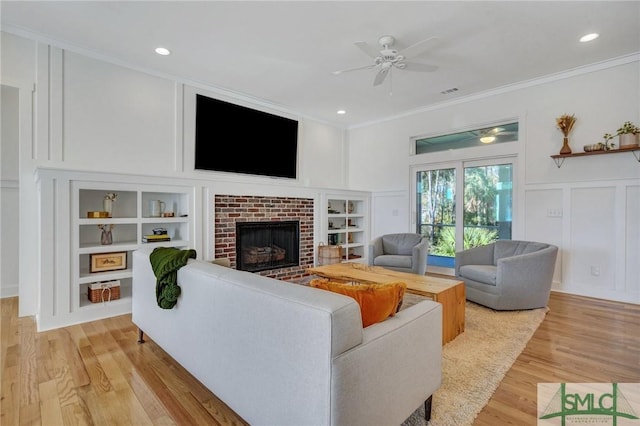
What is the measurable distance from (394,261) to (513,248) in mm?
1522

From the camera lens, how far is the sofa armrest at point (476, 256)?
3969 mm

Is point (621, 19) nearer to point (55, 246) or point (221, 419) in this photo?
point (221, 419)

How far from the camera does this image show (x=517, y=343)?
8.19 feet

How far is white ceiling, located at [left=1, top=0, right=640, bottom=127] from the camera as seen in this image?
271cm

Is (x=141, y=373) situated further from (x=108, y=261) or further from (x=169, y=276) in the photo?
(x=108, y=261)

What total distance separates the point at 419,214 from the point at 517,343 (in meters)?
3.23

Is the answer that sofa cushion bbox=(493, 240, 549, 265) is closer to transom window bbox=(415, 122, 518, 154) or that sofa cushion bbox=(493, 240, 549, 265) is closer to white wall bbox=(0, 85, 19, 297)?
transom window bbox=(415, 122, 518, 154)

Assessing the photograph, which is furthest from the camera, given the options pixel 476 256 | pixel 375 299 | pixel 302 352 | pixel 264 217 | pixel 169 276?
pixel 264 217

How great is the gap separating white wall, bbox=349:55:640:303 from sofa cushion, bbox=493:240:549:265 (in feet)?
2.04

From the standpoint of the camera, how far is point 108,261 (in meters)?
3.27

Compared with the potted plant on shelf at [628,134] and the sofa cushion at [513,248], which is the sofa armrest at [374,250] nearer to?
the sofa cushion at [513,248]

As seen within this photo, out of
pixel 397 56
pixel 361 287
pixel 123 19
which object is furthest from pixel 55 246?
pixel 397 56

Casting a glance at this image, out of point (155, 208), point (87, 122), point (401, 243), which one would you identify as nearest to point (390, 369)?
point (155, 208)

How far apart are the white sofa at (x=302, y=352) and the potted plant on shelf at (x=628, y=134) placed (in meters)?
3.68
